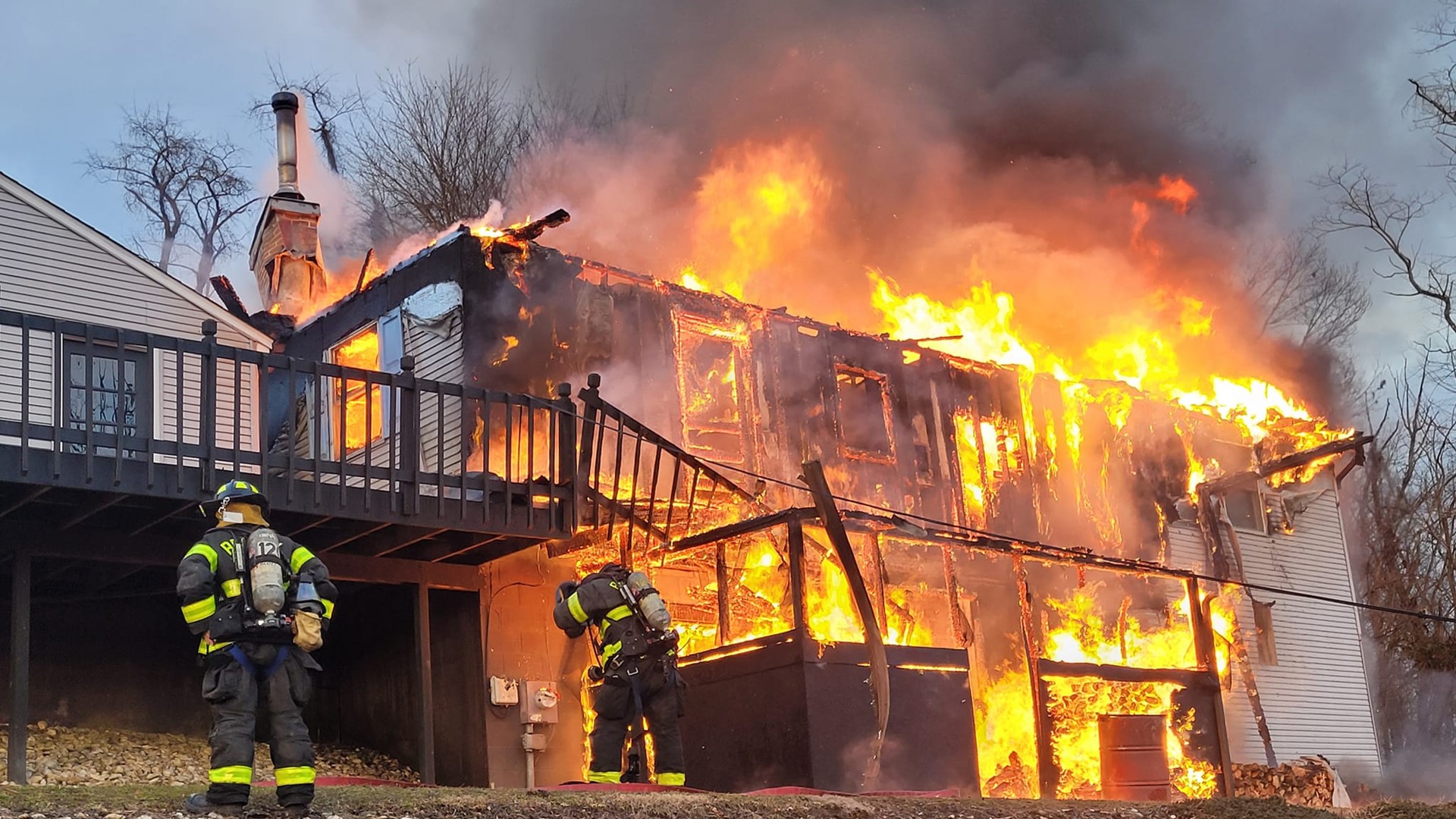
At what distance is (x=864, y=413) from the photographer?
16297 mm

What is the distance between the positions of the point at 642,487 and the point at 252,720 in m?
6.96

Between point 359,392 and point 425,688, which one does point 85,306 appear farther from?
point 425,688

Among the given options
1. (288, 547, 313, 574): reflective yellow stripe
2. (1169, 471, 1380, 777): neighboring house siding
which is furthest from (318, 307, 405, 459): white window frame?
(1169, 471, 1380, 777): neighboring house siding

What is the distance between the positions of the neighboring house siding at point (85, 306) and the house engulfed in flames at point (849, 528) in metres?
1.34

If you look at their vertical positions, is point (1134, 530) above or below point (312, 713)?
above

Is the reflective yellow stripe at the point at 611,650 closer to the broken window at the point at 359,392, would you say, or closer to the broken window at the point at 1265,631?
the broken window at the point at 359,392

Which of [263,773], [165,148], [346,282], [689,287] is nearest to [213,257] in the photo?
[165,148]

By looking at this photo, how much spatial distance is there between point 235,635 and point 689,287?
880 cm

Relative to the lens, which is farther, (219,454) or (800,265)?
(800,265)

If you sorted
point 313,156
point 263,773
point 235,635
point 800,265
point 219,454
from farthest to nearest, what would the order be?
point 313,156
point 800,265
point 263,773
point 219,454
point 235,635

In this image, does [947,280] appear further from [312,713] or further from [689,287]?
[312,713]

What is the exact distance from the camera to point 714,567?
44.9 ft

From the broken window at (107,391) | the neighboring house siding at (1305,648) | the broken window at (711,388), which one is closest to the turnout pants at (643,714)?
the broken window at (711,388)

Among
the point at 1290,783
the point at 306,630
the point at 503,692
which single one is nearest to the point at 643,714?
the point at 503,692
